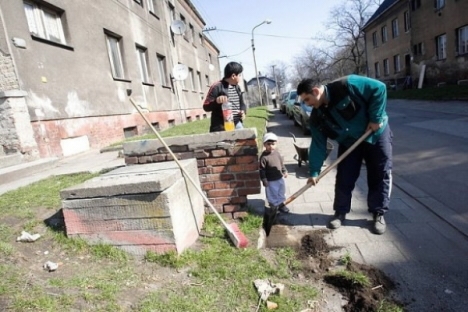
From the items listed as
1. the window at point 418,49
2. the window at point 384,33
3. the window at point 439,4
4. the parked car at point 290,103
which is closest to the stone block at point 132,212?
the parked car at point 290,103

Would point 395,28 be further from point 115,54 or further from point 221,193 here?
point 221,193

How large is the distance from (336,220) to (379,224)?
44cm

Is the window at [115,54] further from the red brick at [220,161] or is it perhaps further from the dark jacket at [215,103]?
the red brick at [220,161]

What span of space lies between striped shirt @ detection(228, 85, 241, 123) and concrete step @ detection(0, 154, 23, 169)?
4811 mm

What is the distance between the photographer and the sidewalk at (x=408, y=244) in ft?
7.60

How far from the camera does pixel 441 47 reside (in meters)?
22.5

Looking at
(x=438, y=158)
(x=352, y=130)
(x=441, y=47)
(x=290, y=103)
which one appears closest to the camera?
(x=352, y=130)

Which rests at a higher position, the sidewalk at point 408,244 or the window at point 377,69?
the window at point 377,69

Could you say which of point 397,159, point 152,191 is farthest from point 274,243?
point 397,159

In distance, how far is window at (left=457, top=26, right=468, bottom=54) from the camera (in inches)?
782

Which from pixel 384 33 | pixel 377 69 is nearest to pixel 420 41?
pixel 384 33

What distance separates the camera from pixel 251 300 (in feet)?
7.50

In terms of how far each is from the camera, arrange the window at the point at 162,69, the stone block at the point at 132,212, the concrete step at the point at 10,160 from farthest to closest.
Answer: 1. the window at the point at 162,69
2. the concrete step at the point at 10,160
3. the stone block at the point at 132,212

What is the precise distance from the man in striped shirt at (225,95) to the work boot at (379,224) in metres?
2.17
